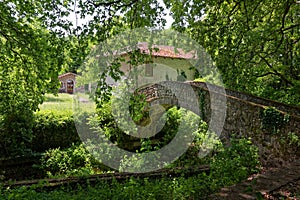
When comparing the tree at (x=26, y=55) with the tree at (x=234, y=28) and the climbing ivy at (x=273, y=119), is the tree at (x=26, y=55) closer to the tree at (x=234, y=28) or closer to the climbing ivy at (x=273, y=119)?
the tree at (x=234, y=28)

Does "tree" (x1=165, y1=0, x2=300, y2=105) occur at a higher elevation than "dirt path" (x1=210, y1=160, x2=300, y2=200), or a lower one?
higher

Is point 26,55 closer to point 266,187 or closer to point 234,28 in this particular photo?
point 234,28

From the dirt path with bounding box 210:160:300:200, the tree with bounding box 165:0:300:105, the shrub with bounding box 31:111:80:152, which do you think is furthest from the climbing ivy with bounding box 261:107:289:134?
the shrub with bounding box 31:111:80:152

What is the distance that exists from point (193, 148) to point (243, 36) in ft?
21.4

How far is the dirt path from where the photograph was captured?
3482 millimetres

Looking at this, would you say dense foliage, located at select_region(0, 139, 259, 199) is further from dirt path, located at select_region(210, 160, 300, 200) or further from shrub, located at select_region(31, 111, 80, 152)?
shrub, located at select_region(31, 111, 80, 152)

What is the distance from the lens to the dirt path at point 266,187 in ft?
11.4

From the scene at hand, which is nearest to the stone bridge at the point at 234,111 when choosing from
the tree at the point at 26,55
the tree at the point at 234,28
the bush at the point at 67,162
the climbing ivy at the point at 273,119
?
the climbing ivy at the point at 273,119

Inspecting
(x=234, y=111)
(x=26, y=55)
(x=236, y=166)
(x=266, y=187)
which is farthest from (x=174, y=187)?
(x=234, y=111)

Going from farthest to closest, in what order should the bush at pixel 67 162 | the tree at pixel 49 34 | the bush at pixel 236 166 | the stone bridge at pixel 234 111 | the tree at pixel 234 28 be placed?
the bush at pixel 67 162, the stone bridge at pixel 234 111, the tree at pixel 234 28, the bush at pixel 236 166, the tree at pixel 49 34

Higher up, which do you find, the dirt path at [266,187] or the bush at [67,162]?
the dirt path at [266,187]

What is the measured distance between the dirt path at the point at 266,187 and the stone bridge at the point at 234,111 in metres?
2.63

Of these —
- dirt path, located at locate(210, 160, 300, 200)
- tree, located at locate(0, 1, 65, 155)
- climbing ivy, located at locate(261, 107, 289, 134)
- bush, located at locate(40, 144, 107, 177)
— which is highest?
tree, located at locate(0, 1, 65, 155)

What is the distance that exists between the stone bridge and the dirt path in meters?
2.63
